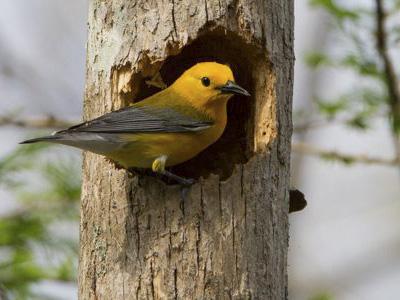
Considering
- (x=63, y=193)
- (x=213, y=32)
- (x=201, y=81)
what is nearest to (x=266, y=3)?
(x=213, y=32)

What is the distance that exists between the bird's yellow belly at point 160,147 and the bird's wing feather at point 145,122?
0.04 metres

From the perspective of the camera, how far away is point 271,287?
4781 mm

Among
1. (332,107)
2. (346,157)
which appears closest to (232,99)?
(332,107)

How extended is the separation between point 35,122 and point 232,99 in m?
1.58

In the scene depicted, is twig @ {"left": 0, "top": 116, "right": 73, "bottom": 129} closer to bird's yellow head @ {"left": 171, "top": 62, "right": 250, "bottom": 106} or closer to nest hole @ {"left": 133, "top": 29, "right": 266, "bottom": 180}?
nest hole @ {"left": 133, "top": 29, "right": 266, "bottom": 180}

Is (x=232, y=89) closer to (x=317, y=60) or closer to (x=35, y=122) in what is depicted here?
Answer: (x=317, y=60)

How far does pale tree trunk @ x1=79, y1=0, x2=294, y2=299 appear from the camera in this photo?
4.70 m

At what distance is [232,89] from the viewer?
5.39m

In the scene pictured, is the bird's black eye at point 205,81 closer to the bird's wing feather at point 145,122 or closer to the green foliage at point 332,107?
the bird's wing feather at point 145,122

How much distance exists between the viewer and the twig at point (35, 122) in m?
6.56

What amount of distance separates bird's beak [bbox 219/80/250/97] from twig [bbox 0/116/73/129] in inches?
66.7

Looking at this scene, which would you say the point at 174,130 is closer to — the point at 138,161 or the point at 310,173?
the point at 138,161

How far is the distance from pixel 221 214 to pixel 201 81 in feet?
3.73

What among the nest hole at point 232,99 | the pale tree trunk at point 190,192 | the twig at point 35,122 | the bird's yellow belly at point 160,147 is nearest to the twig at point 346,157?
the nest hole at point 232,99
